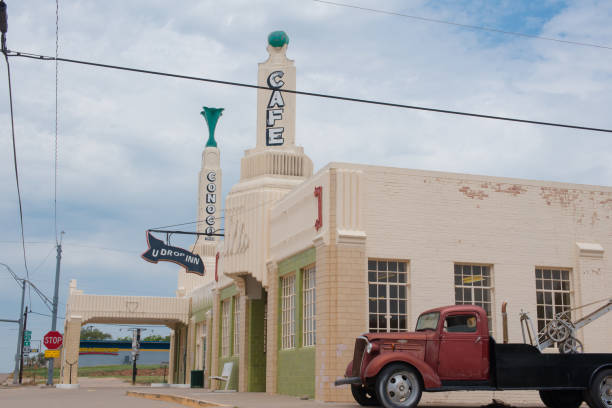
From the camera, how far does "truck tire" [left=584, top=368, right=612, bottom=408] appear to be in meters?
15.1

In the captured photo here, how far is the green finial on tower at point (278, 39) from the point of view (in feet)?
95.6

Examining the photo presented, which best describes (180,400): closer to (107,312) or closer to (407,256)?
(407,256)

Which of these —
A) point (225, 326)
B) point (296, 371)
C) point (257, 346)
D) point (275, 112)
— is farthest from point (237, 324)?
point (296, 371)

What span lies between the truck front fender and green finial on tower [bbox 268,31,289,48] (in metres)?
17.3

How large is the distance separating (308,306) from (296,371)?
1933 mm

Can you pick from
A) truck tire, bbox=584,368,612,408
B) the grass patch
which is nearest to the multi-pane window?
truck tire, bbox=584,368,612,408

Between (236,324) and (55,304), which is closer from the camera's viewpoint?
(236,324)

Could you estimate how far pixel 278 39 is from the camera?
1147 inches

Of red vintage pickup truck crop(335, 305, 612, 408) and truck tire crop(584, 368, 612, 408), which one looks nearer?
red vintage pickup truck crop(335, 305, 612, 408)

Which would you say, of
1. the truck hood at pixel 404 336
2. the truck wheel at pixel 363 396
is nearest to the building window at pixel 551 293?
the truck wheel at pixel 363 396

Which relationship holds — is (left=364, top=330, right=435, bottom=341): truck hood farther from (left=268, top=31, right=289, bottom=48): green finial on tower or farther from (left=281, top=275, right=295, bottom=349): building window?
(left=268, top=31, right=289, bottom=48): green finial on tower

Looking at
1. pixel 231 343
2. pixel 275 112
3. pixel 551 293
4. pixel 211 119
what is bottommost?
pixel 231 343

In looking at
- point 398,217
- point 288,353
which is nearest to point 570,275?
point 398,217

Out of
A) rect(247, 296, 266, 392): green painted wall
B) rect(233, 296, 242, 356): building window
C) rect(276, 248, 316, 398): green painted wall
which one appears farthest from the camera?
rect(233, 296, 242, 356): building window
